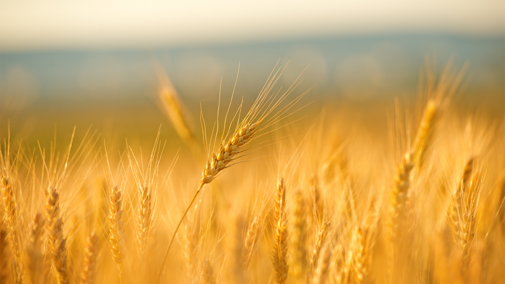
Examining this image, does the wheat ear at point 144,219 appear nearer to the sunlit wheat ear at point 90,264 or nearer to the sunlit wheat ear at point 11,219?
the sunlit wheat ear at point 90,264

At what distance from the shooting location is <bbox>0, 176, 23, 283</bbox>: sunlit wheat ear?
4.60ft

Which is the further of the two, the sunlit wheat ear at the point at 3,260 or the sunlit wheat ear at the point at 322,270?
the sunlit wheat ear at the point at 322,270

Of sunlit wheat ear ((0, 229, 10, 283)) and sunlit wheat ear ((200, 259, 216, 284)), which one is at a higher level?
sunlit wheat ear ((0, 229, 10, 283))

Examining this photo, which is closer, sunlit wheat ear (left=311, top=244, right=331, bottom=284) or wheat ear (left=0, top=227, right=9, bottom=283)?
wheat ear (left=0, top=227, right=9, bottom=283)

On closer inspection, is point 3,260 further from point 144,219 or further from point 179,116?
point 179,116

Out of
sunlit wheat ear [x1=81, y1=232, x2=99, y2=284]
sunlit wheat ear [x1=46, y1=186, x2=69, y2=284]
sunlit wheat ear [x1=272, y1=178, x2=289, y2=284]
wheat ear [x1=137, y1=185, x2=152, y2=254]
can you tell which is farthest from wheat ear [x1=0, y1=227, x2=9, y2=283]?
sunlit wheat ear [x1=272, y1=178, x2=289, y2=284]

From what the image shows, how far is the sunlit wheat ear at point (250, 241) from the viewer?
1.45m

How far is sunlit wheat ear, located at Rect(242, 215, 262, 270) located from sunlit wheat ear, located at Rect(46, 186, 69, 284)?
78 cm

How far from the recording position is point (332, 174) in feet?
8.66

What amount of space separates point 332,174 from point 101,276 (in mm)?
1867

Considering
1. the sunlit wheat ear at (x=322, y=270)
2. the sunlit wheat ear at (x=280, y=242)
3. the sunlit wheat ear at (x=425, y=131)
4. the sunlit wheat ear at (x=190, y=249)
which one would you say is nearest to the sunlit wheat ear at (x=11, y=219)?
the sunlit wheat ear at (x=190, y=249)

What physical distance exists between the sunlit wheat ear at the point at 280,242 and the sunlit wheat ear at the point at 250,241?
11 centimetres

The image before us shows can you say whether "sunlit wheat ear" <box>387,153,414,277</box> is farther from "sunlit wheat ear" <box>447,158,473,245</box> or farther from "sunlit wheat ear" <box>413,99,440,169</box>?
"sunlit wheat ear" <box>413,99,440,169</box>

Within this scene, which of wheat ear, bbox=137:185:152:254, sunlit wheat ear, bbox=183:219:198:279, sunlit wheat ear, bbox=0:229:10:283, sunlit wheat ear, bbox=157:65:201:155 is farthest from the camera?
sunlit wheat ear, bbox=157:65:201:155
